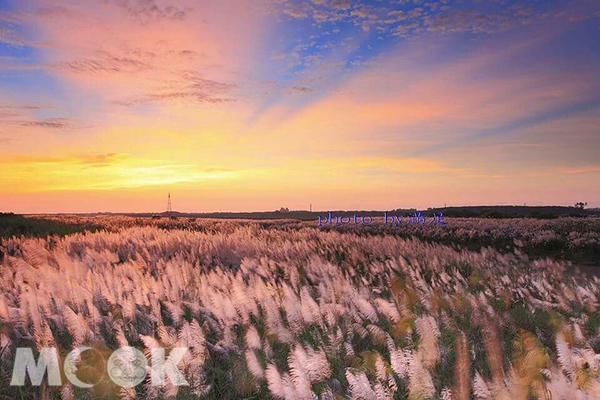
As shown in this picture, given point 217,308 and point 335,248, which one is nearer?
point 217,308

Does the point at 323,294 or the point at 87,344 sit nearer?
the point at 87,344

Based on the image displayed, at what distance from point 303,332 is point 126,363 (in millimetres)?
1681

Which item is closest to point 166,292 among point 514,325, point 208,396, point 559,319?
point 208,396

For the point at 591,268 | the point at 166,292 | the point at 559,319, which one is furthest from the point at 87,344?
the point at 591,268

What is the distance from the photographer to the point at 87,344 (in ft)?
12.9

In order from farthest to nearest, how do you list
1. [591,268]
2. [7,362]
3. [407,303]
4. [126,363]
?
[591,268], [407,303], [7,362], [126,363]

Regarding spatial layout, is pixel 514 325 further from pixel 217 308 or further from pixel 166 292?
pixel 166 292

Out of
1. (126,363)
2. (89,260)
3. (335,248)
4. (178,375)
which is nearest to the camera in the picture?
(178,375)

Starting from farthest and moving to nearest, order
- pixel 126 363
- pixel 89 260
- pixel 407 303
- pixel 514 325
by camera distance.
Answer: pixel 89 260, pixel 407 303, pixel 514 325, pixel 126 363

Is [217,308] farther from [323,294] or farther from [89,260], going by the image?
[89,260]

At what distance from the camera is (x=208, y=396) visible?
135 inches

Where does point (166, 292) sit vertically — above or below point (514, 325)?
above

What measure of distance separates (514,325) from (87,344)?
4.45 metres

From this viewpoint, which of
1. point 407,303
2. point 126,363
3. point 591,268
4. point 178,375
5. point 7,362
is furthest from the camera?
point 591,268
